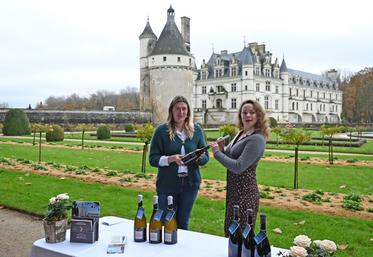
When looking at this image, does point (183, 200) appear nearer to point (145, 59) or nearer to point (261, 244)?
point (261, 244)

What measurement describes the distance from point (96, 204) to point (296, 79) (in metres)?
56.6

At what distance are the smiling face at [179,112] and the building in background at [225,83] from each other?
30948 millimetres

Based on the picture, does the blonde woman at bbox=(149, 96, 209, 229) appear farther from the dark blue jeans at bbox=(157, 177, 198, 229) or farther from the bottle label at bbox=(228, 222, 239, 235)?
the bottle label at bbox=(228, 222, 239, 235)

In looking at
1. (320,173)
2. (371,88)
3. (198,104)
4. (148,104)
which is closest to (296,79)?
(371,88)

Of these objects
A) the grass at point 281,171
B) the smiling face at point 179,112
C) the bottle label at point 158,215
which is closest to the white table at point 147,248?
the bottle label at point 158,215

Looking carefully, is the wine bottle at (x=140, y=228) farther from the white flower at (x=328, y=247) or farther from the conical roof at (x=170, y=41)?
the conical roof at (x=170, y=41)

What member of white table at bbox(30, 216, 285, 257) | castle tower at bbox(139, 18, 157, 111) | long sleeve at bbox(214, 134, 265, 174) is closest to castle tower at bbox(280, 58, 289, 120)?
castle tower at bbox(139, 18, 157, 111)

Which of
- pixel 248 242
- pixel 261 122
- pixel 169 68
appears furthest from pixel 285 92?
pixel 248 242

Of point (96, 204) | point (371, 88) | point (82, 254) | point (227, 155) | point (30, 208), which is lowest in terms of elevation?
point (30, 208)

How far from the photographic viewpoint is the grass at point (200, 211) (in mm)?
4422

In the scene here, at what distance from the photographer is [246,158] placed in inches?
118

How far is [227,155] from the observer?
10.7 feet

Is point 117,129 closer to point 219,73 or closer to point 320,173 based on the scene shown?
point 219,73

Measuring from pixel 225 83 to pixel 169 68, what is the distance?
1687 centimetres
